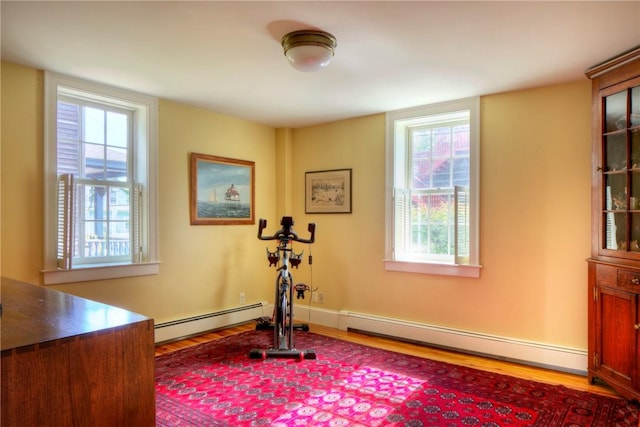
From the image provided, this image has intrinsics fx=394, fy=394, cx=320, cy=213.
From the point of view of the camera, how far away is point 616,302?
263 centimetres

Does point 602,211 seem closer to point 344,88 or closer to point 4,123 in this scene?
point 344,88

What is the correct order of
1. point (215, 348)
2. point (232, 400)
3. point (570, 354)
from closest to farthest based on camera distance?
1. point (232, 400)
2. point (570, 354)
3. point (215, 348)

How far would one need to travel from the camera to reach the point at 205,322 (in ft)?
13.3

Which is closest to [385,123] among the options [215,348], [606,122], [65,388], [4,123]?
[606,122]

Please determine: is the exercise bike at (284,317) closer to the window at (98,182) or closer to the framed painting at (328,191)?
the framed painting at (328,191)

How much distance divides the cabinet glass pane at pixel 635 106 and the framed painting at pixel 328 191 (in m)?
2.46

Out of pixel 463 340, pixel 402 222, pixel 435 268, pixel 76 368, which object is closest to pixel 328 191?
pixel 402 222

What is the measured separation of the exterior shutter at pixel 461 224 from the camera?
359 centimetres

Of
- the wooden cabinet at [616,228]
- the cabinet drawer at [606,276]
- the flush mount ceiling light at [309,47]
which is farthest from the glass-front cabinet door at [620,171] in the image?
the flush mount ceiling light at [309,47]

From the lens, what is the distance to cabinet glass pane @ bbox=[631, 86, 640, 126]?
254 centimetres

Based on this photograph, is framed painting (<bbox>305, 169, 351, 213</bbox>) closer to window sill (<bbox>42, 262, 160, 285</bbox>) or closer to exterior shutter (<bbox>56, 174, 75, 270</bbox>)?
window sill (<bbox>42, 262, 160, 285</bbox>)

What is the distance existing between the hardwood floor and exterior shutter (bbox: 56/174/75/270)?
3.66 feet

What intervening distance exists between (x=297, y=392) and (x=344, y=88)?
2.38m

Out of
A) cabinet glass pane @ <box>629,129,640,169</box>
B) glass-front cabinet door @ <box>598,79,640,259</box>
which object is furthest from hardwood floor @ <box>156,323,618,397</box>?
cabinet glass pane @ <box>629,129,640,169</box>
